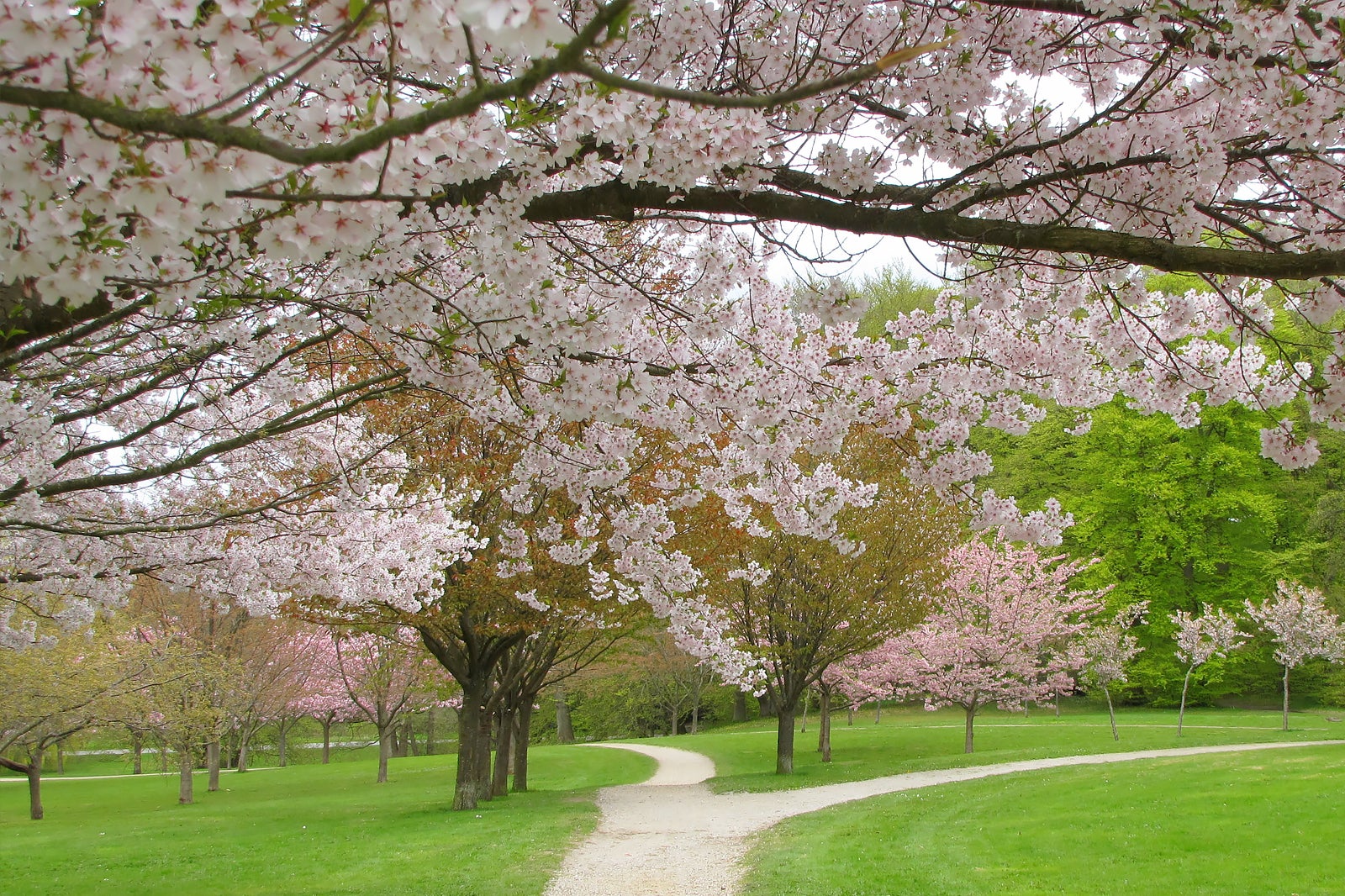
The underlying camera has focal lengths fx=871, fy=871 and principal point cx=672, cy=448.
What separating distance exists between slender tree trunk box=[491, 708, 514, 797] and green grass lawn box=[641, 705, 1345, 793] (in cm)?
401

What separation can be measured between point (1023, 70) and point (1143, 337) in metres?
2.43

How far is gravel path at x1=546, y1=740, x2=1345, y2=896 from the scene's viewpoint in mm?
8125

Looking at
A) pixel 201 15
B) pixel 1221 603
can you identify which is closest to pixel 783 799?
pixel 201 15

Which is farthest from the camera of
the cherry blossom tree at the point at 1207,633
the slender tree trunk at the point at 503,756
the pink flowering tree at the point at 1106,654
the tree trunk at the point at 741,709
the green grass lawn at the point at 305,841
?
the tree trunk at the point at 741,709

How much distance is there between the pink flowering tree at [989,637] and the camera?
70.0 ft

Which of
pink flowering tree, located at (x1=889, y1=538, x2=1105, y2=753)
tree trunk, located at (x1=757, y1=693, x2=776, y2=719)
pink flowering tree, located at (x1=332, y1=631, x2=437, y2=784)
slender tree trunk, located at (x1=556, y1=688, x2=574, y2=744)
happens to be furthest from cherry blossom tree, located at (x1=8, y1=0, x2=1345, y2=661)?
tree trunk, located at (x1=757, y1=693, x2=776, y2=719)

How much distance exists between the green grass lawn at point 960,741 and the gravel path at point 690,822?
79cm

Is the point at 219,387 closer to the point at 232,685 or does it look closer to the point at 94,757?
the point at 232,685

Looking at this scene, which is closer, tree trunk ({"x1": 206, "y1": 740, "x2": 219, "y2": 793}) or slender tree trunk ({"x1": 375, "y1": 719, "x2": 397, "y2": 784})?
tree trunk ({"x1": 206, "y1": 740, "x2": 219, "y2": 793})

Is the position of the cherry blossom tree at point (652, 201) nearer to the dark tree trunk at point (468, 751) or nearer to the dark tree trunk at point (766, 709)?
the dark tree trunk at point (468, 751)

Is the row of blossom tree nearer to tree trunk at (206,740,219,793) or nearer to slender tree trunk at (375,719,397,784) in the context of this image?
slender tree trunk at (375,719,397,784)

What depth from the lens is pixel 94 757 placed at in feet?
143

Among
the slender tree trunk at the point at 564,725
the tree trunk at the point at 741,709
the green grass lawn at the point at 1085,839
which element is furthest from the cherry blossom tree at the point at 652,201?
the tree trunk at the point at 741,709

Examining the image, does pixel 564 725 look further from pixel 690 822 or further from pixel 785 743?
pixel 690 822
